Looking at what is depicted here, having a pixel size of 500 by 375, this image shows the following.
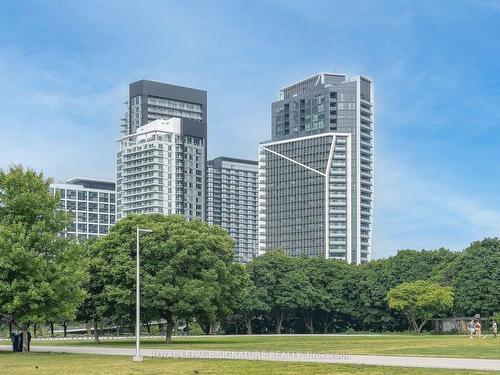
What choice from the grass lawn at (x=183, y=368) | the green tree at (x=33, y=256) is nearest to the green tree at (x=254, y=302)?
the green tree at (x=33, y=256)

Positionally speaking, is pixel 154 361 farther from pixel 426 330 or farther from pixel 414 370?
pixel 426 330

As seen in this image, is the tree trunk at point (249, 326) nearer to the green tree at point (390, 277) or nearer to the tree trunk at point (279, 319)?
the tree trunk at point (279, 319)

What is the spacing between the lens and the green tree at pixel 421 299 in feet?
287

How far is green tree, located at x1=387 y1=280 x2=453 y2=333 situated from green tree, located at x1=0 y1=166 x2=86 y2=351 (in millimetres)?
47981

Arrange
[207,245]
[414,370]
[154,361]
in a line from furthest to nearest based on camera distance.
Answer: [207,245] → [154,361] → [414,370]

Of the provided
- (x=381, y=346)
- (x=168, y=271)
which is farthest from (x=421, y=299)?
(x=381, y=346)

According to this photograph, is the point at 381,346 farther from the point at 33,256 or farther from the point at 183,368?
the point at 33,256

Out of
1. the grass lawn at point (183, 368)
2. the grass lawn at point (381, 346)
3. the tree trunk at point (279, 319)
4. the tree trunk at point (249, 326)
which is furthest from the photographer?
the tree trunk at point (279, 319)

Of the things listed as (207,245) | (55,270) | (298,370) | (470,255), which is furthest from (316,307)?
(298,370)

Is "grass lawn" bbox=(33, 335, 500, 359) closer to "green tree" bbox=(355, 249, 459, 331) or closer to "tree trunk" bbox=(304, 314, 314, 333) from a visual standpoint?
"green tree" bbox=(355, 249, 459, 331)

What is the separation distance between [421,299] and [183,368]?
60936 mm

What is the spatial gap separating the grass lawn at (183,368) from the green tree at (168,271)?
23.8 m

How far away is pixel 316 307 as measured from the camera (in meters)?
104

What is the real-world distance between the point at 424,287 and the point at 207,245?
111ft
